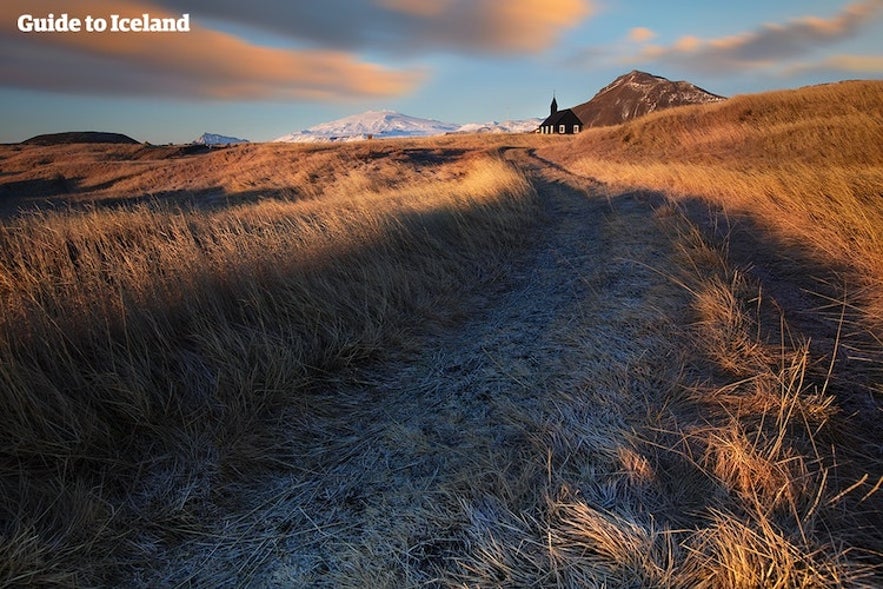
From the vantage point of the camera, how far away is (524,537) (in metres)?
1.77

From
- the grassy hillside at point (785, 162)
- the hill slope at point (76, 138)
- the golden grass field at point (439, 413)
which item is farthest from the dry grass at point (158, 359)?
the hill slope at point (76, 138)

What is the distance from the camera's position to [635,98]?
271 feet

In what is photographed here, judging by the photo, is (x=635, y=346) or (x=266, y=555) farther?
(x=635, y=346)

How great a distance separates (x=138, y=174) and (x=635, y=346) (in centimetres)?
2848

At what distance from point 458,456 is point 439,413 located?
1.65ft

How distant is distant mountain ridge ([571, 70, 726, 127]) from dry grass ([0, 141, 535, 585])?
7866cm

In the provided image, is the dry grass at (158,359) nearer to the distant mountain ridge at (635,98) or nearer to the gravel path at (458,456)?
the gravel path at (458,456)

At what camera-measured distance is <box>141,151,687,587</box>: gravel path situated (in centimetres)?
181

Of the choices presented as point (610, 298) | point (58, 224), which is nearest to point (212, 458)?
point (610, 298)

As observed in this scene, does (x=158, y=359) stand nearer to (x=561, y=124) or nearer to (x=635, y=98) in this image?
(x=561, y=124)

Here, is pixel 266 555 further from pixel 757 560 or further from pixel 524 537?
pixel 757 560

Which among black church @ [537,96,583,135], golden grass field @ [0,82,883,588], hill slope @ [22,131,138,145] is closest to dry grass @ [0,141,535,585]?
golden grass field @ [0,82,883,588]

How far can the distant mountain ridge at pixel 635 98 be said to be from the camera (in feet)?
251

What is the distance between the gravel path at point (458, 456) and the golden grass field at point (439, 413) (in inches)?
0.6
